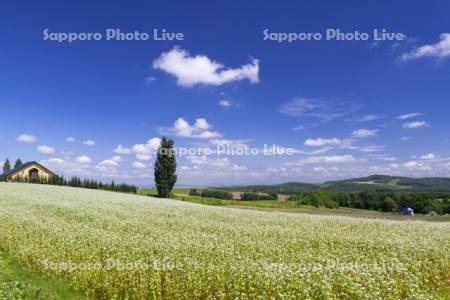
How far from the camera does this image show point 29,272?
1006 cm

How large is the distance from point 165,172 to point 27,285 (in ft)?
226

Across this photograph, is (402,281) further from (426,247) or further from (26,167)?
(26,167)

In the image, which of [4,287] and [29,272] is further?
[29,272]

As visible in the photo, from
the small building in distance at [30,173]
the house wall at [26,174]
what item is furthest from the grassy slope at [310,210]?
the house wall at [26,174]

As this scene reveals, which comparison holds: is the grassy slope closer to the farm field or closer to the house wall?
the farm field

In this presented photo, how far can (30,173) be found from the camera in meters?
84.1

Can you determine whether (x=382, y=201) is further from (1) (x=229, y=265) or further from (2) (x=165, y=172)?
(1) (x=229, y=265)

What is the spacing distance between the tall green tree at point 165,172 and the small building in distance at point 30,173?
97.5 ft

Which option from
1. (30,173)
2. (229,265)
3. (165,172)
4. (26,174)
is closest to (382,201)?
(165,172)

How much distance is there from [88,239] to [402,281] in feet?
35.8

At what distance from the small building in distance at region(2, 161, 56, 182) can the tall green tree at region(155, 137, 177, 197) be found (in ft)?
97.5

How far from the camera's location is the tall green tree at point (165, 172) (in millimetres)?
75500

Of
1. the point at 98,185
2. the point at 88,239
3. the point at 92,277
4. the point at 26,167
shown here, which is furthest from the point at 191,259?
the point at 26,167

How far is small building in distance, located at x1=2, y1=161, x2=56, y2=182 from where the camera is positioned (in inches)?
3103
